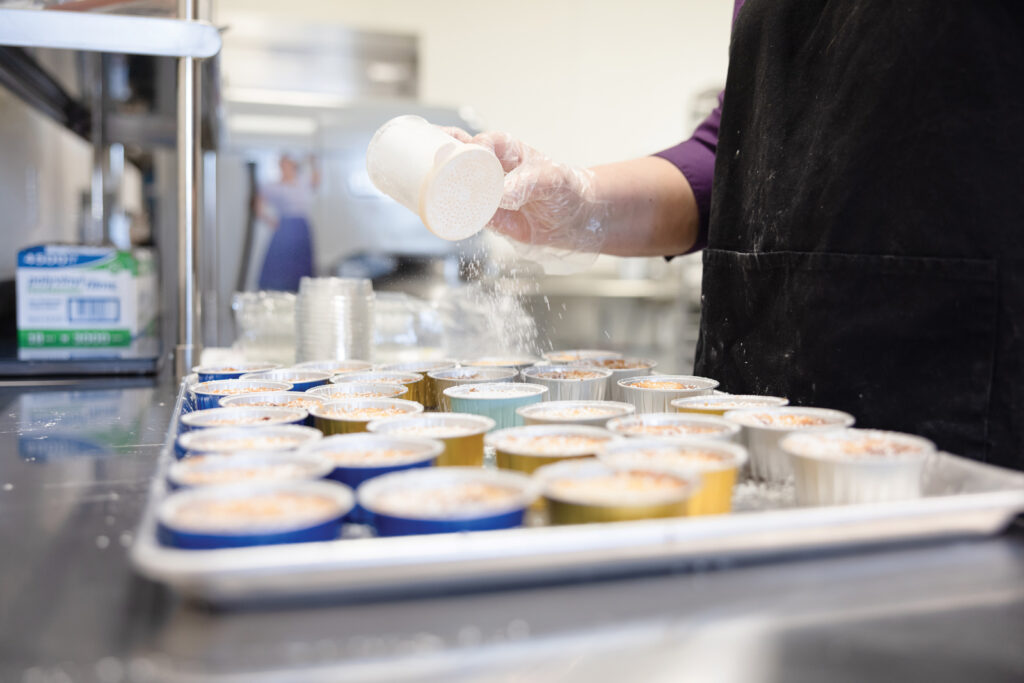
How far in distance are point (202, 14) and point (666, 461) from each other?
1.29m

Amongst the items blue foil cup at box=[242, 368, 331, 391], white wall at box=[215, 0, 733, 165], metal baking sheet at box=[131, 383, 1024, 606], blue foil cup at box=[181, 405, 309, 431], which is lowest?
metal baking sheet at box=[131, 383, 1024, 606]

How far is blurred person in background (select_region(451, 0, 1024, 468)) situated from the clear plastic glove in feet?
0.08

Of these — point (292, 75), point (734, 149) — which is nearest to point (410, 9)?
point (292, 75)

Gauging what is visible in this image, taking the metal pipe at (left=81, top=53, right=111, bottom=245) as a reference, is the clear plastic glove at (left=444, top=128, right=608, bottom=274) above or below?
below

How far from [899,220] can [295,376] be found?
957 mm

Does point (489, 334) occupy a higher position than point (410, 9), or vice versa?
point (410, 9)

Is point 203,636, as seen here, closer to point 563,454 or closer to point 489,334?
point 563,454

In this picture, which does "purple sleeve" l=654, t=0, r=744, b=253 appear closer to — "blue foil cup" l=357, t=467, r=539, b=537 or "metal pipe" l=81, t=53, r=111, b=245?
"blue foil cup" l=357, t=467, r=539, b=537

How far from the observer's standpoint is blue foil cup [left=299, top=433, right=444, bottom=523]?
0.76m

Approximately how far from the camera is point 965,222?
3.26 feet

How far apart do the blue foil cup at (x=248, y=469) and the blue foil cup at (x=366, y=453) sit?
0.08ft

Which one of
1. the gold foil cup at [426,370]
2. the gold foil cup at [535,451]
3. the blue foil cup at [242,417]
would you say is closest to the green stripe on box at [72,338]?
the gold foil cup at [426,370]

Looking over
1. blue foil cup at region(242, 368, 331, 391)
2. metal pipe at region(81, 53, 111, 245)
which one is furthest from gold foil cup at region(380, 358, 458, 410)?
metal pipe at region(81, 53, 111, 245)

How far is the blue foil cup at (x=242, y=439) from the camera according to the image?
834mm
